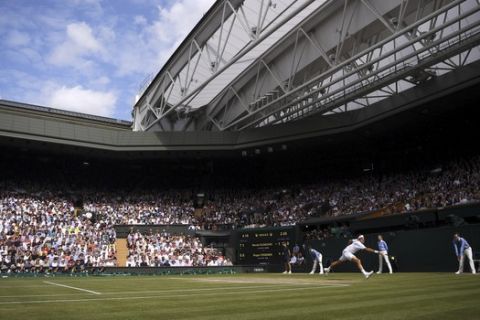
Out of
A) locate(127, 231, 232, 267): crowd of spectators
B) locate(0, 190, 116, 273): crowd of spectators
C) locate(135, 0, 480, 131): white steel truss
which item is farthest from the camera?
locate(127, 231, 232, 267): crowd of spectators

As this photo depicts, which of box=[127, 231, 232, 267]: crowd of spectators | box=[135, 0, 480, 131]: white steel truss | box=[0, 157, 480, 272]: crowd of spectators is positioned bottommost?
box=[127, 231, 232, 267]: crowd of spectators

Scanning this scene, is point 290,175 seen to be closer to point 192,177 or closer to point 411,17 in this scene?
point 192,177

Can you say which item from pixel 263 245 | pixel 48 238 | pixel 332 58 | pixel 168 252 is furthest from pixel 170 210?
pixel 332 58

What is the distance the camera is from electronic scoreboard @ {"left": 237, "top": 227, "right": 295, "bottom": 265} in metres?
38.7

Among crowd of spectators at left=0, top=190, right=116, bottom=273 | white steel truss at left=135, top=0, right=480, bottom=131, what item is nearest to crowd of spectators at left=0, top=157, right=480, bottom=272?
crowd of spectators at left=0, top=190, right=116, bottom=273

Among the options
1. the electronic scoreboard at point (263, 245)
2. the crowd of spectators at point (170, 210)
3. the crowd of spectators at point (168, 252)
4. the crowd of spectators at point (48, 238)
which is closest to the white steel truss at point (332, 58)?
the crowd of spectators at point (170, 210)

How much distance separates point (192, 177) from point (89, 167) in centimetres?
1140

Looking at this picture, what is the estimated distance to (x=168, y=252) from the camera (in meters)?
40.0

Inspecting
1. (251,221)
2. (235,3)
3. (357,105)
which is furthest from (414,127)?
(235,3)

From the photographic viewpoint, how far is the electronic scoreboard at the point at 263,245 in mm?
38719

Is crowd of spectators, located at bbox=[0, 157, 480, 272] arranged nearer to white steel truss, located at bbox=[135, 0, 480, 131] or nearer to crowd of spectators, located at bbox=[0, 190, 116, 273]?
crowd of spectators, located at bbox=[0, 190, 116, 273]

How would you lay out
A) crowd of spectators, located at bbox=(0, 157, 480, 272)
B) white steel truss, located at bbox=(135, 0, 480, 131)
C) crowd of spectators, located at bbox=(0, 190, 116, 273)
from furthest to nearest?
crowd of spectators, located at bbox=(0, 157, 480, 272), crowd of spectators, located at bbox=(0, 190, 116, 273), white steel truss, located at bbox=(135, 0, 480, 131)

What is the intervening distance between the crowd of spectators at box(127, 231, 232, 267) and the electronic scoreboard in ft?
6.11

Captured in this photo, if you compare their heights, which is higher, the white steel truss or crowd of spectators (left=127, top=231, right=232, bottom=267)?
the white steel truss
